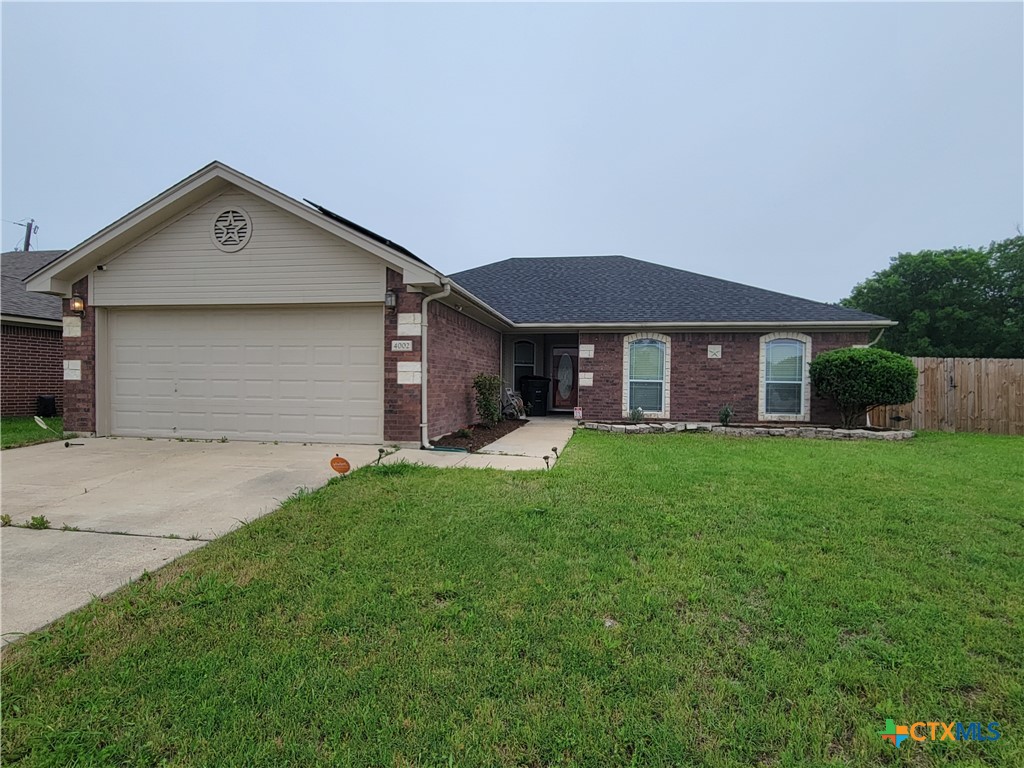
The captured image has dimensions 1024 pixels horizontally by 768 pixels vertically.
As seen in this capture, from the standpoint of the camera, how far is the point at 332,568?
311 cm

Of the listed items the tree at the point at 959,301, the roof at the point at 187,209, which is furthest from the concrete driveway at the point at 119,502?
the tree at the point at 959,301

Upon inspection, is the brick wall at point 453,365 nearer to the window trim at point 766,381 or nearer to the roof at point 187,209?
the roof at point 187,209

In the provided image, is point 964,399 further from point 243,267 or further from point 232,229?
point 232,229

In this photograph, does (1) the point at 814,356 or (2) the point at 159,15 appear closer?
(1) the point at 814,356

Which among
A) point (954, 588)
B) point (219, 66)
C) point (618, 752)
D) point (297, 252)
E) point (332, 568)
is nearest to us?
point (618, 752)

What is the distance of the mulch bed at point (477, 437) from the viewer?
793 cm

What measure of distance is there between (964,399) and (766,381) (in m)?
4.62

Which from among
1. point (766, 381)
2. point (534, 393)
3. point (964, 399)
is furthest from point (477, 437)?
point (964, 399)

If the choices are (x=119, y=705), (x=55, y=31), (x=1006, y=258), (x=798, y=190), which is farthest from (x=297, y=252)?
(x=1006, y=258)

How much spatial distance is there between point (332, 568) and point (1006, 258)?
127 ft

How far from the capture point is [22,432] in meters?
8.69

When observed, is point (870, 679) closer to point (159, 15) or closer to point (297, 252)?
point (297, 252)

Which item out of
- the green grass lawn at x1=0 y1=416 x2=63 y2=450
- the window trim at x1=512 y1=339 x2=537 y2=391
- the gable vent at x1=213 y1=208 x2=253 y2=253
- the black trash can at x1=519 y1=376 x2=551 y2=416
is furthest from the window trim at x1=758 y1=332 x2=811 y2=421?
the green grass lawn at x1=0 y1=416 x2=63 y2=450

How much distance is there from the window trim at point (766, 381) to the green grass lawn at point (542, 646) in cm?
722
